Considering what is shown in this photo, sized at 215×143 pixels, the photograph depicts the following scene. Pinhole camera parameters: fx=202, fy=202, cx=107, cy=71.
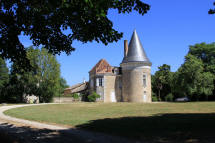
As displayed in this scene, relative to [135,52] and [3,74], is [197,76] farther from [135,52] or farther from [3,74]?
[3,74]

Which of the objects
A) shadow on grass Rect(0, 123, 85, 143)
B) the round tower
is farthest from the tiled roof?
shadow on grass Rect(0, 123, 85, 143)

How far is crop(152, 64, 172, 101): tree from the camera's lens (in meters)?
48.4

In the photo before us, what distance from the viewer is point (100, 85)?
130 feet

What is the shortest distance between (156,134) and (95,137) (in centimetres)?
249

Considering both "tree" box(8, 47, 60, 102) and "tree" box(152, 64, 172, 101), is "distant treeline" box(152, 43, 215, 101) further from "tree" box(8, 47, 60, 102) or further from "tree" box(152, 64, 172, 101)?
"tree" box(8, 47, 60, 102)

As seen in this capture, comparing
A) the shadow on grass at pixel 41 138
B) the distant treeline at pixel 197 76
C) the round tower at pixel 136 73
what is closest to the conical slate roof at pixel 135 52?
the round tower at pixel 136 73

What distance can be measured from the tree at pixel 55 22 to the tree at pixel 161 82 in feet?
141

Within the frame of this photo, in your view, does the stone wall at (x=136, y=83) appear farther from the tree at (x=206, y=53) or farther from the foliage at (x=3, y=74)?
the foliage at (x=3, y=74)

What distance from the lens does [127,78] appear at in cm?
3756

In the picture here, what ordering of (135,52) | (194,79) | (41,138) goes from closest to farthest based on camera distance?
(41,138), (194,79), (135,52)

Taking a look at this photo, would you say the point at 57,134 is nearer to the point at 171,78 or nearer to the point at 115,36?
the point at 115,36

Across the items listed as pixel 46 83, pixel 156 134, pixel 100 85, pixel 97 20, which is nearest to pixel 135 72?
pixel 100 85

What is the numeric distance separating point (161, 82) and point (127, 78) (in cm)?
1388

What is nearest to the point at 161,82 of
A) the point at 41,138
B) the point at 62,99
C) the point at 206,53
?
the point at 206,53
